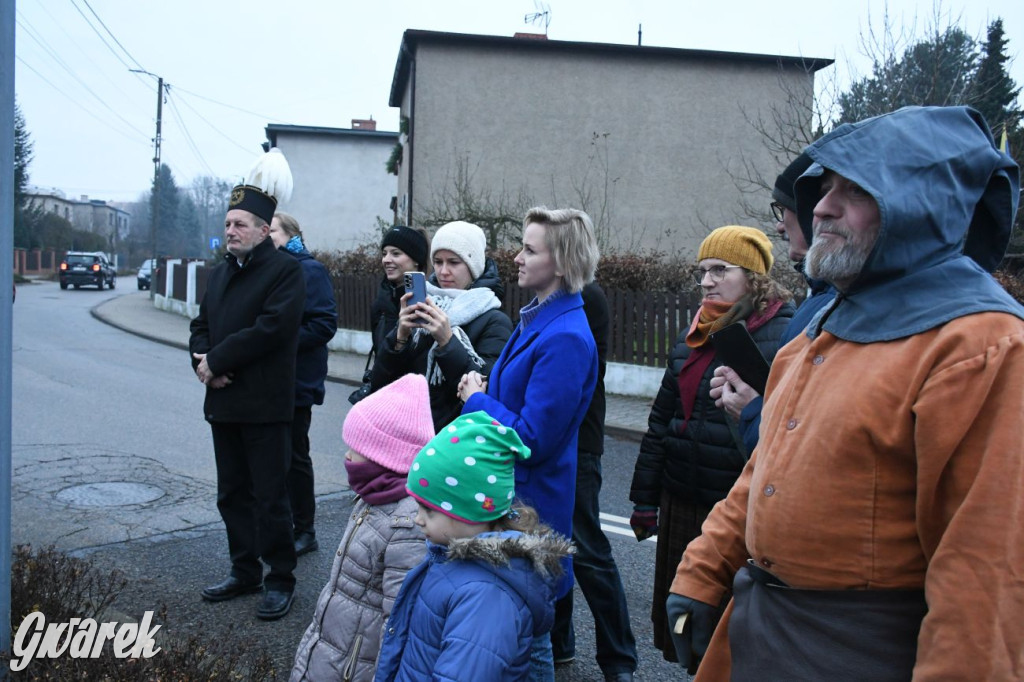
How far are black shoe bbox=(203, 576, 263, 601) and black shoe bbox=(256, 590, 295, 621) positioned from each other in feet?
0.71

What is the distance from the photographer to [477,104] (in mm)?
23375

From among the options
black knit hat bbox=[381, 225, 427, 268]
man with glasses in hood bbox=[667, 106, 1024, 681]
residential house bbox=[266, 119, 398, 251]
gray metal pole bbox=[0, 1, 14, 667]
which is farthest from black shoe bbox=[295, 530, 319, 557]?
residential house bbox=[266, 119, 398, 251]

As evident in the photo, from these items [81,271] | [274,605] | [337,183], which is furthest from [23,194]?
[274,605]

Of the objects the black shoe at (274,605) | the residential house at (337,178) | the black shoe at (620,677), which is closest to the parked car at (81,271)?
the residential house at (337,178)

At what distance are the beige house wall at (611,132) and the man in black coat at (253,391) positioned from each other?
62.6 ft

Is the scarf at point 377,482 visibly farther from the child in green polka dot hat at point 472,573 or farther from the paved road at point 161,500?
the paved road at point 161,500

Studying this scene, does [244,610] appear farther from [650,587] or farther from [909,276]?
[909,276]

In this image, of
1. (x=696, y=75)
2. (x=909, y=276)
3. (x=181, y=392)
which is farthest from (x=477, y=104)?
(x=909, y=276)

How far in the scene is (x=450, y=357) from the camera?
3381mm

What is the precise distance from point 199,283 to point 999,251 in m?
25.5

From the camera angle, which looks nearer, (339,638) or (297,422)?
(339,638)

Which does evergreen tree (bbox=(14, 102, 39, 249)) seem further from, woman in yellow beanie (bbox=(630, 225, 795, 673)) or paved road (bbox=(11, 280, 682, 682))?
woman in yellow beanie (bbox=(630, 225, 795, 673))

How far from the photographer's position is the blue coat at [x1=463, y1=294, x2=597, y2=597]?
292 centimetres

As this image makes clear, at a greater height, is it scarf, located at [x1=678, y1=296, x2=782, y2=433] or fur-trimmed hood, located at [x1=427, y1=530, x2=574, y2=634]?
scarf, located at [x1=678, y1=296, x2=782, y2=433]
